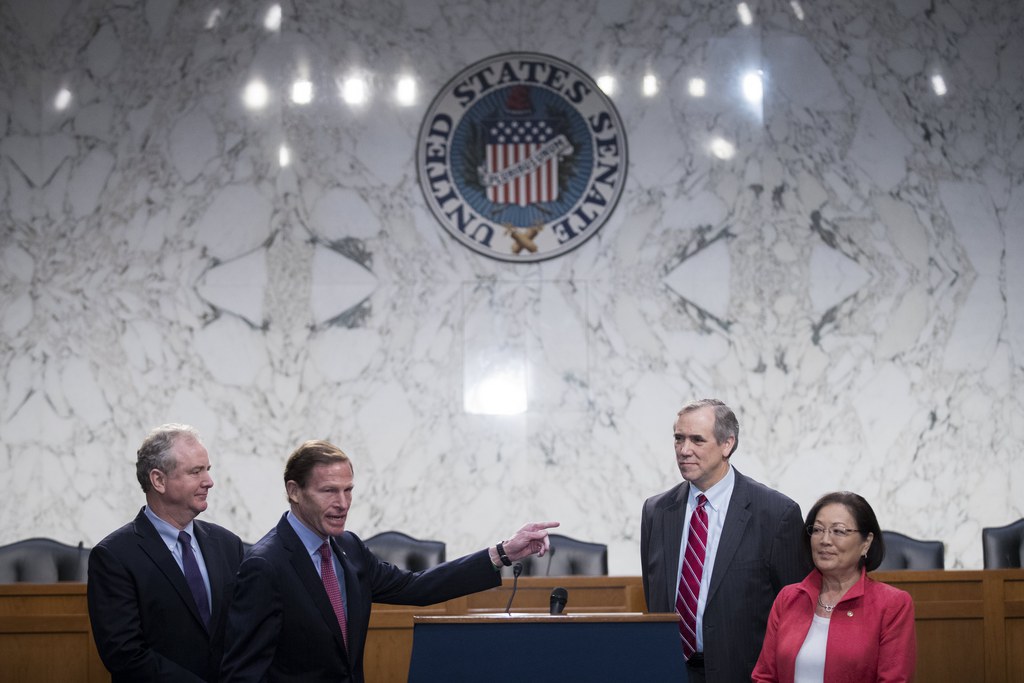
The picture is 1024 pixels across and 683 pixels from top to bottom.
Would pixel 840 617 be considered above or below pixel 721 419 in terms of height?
below

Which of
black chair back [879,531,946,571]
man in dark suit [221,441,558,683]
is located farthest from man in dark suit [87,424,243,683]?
black chair back [879,531,946,571]

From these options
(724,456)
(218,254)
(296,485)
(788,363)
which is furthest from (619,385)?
(296,485)

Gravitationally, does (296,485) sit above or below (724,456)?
below

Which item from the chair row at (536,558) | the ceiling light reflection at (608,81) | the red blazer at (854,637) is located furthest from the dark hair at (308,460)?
the ceiling light reflection at (608,81)

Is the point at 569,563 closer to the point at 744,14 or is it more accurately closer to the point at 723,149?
the point at 723,149

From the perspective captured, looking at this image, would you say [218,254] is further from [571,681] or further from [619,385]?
[571,681]

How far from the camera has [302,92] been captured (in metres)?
7.91

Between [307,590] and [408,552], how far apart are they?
3.10 m

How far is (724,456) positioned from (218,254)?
469cm

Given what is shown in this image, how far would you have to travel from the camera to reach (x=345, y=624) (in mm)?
3260

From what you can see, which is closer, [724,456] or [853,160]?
[724,456]

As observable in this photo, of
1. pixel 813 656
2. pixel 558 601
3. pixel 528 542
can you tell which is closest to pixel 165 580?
pixel 528 542

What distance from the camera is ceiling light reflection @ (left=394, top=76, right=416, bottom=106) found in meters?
7.93

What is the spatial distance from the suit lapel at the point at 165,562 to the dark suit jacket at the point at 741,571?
1.48 meters
